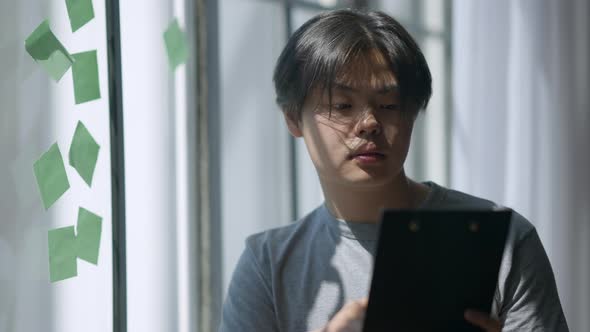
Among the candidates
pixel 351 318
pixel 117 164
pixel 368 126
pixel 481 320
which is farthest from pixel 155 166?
pixel 481 320

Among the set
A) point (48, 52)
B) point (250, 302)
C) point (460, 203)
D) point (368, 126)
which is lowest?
point (250, 302)

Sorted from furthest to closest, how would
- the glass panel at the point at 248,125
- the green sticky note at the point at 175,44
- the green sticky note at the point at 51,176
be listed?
the glass panel at the point at 248,125
the green sticky note at the point at 175,44
the green sticky note at the point at 51,176

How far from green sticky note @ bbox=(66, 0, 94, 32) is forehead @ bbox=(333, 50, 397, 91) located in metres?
0.44

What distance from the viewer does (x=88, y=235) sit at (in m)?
1.33

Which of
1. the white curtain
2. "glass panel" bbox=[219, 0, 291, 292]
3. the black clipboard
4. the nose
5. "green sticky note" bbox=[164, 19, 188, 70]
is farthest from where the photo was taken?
the white curtain

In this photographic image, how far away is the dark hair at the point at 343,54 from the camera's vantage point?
114cm

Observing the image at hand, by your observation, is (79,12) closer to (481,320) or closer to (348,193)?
(348,193)

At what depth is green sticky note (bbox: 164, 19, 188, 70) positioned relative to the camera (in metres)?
1.71

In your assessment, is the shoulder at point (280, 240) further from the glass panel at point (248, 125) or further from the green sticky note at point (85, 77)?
the glass panel at point (248, 125)

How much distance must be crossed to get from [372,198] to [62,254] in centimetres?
47

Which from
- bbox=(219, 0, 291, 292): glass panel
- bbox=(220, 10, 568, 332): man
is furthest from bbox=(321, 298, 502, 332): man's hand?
bbox=(219, 0, 291, 292): glass panel

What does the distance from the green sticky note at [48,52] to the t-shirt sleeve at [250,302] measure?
40 cm

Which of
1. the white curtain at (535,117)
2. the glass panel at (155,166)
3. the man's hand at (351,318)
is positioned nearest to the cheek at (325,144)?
the man's hand at (351,318)

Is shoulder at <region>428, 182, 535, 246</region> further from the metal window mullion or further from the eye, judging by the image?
Answer: the metal window mullion
